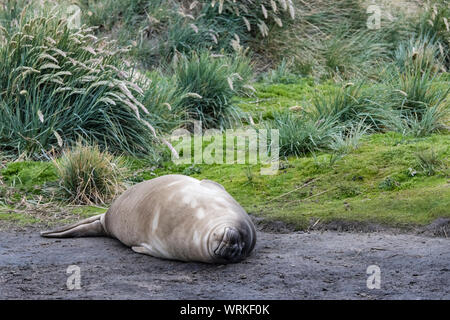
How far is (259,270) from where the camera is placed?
13.6ft

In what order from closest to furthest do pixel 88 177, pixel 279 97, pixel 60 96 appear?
pixel 88 177
pixel 60 96
pixel 279 97

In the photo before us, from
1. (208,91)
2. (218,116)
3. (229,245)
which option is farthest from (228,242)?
(208,91)

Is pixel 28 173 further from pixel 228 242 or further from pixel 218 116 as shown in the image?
pixel 228 242

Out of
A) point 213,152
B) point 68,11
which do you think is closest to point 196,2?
point 68,11

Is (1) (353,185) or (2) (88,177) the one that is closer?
(1) (353,185)

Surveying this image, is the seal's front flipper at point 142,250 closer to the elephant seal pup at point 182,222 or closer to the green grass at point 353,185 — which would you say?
the elephant seal pup at point 182,222

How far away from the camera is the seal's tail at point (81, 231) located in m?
5.28

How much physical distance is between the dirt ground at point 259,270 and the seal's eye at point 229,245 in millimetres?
88

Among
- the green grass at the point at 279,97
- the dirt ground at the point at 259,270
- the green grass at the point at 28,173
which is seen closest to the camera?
the dirt ground at the point at 259,270

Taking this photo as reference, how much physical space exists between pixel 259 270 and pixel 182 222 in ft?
1.96

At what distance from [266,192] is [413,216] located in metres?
1.53

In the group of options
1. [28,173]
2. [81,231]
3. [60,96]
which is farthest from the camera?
[60,96]

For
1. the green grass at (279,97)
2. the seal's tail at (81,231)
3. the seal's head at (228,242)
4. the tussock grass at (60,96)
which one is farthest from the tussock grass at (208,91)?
the seal's head at (228,242)

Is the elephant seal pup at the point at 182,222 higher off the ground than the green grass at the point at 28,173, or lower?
higher
